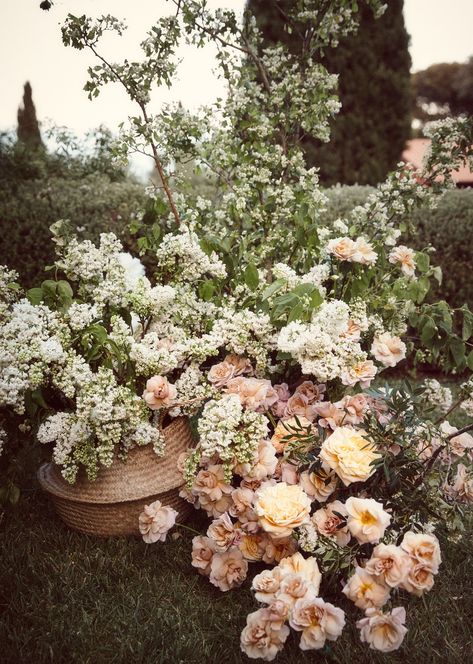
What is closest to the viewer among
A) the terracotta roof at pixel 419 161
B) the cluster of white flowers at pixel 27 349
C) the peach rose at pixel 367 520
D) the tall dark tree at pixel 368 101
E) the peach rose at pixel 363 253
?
the peach rose at pixel 367 520

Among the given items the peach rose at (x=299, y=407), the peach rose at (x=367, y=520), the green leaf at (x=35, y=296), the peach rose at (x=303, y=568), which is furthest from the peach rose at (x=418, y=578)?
the green leaf at (x=35, y=296)

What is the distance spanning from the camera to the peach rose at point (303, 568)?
165 centimetres

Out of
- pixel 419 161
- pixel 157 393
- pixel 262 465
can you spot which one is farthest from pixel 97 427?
pixel 419 161

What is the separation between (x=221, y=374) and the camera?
2.03m

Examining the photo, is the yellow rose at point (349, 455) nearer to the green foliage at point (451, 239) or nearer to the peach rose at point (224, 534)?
the peach rose at point (224, 534)

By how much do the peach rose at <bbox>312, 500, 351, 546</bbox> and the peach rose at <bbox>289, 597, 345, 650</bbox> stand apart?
0.30 meters

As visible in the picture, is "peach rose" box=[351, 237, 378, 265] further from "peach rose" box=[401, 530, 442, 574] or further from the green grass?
the green grass

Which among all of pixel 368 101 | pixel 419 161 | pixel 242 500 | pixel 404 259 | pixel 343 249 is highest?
pixel 368 101

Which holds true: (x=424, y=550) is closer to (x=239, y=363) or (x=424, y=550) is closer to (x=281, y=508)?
(x=281, y=508)

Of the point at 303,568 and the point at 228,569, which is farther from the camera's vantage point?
the point at 228,569

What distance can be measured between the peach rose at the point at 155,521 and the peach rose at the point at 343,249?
1.06 m

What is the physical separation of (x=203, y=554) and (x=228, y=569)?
105 mm

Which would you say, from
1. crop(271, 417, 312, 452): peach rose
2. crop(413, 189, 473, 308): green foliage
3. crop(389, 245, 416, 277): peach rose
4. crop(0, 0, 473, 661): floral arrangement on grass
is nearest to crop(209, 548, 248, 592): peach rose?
crop(0, 0, 473, 661): floral arrangement on grass

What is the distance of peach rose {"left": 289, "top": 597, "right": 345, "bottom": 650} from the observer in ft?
4.89
